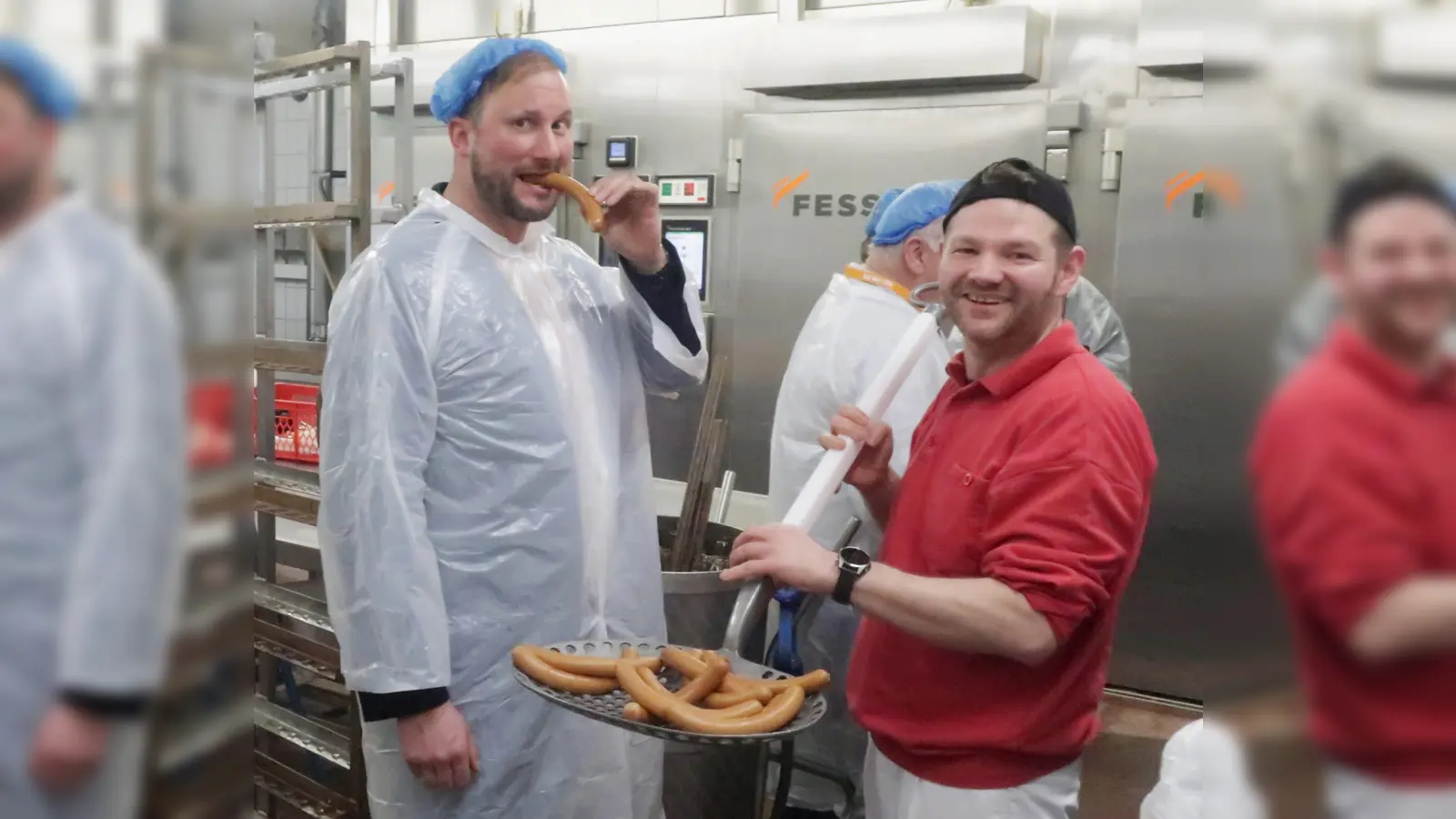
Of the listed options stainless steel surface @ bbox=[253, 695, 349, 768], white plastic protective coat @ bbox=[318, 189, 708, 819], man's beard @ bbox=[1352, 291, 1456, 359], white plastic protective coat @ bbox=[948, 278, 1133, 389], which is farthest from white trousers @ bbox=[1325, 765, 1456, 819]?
white plastic protective coat @ bbox=[948, 278, 1133, 389]

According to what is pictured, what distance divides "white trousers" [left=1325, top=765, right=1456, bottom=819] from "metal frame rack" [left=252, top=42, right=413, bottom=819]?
1.64 m

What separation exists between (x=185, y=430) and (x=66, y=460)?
0.03 metres

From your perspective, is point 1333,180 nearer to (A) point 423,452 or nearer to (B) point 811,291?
(A) point 423,452

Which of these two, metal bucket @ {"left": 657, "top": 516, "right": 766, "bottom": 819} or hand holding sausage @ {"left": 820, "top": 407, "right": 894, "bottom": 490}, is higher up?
hand holding sausage @ {"left": 820, "top": 407, "right": 894, "bottom": 490}

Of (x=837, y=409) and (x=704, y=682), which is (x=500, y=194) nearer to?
(x=704, y=682)

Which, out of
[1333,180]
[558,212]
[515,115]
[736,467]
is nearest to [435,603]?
[515,115]

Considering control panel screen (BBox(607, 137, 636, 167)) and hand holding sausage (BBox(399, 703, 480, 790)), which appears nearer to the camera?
hand holding sausage (BBox(399, 703, 480, 790))

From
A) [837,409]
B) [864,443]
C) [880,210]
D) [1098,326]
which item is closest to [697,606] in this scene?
[837,409]

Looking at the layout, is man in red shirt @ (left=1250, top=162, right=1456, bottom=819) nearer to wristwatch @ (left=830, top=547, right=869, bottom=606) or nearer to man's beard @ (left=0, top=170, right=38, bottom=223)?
man's beard @ (left=0, top=170, right=38, bottom=223)

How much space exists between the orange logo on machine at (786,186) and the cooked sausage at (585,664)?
7.14ft

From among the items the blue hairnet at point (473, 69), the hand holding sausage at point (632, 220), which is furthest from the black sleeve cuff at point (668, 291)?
the blue hairnet at point (473, 69)

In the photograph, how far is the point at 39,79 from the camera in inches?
9.9

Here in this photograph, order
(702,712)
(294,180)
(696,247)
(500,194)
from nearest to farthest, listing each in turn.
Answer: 1. (702,712)
2. (500,194)
3. (294,180)
4. (696,247)

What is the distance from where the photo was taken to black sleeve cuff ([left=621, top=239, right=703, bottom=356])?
4.90ft
